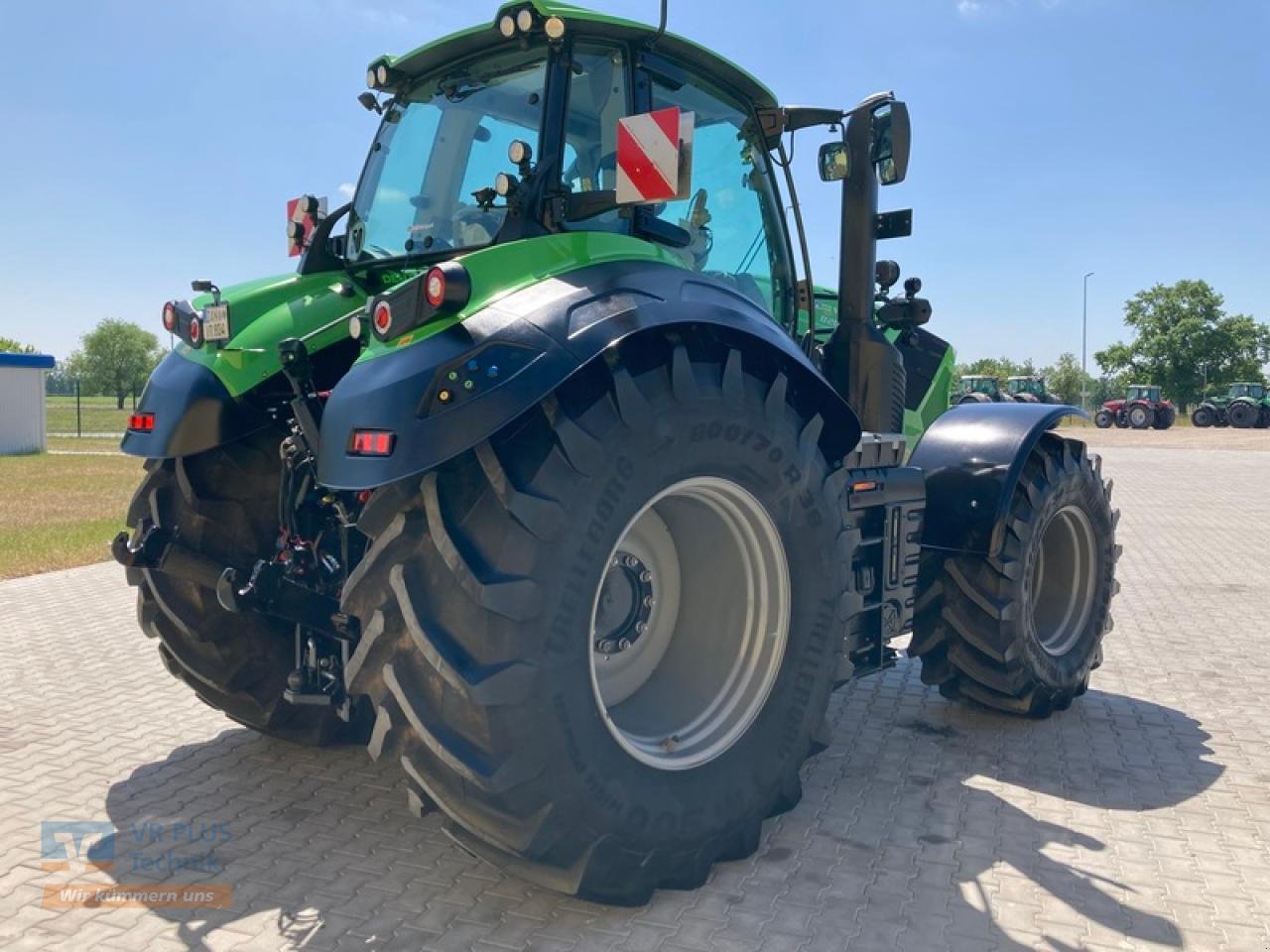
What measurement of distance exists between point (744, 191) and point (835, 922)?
2.78m

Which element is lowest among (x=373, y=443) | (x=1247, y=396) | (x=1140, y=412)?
(x=373, y=443)

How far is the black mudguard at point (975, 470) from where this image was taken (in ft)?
15.2

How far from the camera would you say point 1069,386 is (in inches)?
3374

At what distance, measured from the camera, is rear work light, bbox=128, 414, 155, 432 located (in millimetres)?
3604

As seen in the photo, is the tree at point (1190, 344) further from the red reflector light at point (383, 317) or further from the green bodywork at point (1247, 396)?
the red reflector light at point (383, 317)

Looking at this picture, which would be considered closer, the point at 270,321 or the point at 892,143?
the point at 270,321

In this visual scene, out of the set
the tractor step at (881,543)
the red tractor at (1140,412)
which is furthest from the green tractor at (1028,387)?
the tractor step at (881,543)

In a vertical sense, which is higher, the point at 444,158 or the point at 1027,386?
the point at 1027,386

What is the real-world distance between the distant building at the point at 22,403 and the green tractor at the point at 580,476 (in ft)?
76.5

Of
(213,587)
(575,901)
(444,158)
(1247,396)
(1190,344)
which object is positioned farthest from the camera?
(1190,344)

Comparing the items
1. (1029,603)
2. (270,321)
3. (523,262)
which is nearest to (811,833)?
(1029,603)

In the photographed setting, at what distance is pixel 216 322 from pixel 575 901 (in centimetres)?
233

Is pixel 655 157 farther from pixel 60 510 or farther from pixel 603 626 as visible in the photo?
pixel 60 510

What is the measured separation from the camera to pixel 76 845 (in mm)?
3363
